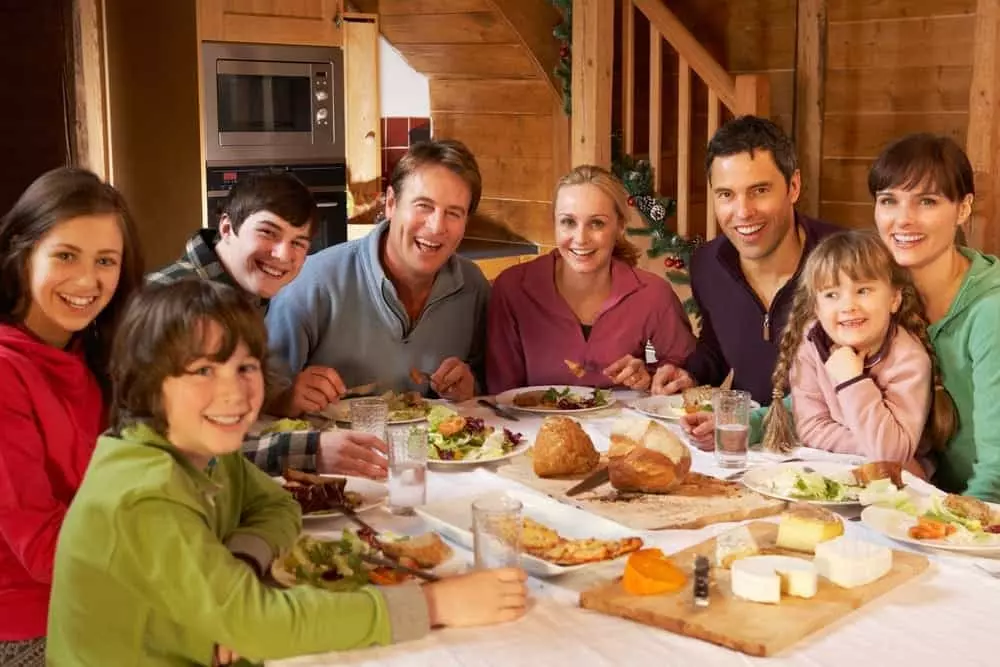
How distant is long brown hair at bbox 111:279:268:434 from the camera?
157 cm

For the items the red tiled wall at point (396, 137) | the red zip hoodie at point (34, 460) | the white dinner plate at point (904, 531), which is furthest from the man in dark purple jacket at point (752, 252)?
the red tiled wall at point (396, 137)

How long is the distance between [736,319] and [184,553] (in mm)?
2041

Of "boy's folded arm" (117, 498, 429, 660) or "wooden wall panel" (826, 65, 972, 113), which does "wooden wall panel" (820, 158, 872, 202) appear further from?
"boy's folded arm" (117, 498, 429, 660)

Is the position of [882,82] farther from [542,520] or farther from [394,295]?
[542,520]

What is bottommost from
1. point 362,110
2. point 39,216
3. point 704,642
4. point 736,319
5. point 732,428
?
point 704,642

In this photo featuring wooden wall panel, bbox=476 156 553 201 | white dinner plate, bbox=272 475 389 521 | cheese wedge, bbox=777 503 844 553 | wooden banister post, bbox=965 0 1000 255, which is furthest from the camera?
wooden wall panel, bbox=476 156 553 201

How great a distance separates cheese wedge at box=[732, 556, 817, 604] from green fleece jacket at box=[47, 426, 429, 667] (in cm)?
Result: 43

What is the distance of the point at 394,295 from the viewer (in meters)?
3.11

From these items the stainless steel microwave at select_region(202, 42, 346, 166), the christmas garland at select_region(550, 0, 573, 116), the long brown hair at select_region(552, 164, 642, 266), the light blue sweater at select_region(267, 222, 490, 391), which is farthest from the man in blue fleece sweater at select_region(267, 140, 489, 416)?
the christmas garland at select_region(550, 0, 573, 116)

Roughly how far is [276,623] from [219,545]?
0.41ft

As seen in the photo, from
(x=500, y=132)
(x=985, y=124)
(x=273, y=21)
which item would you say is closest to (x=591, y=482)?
(x=985, y=124)

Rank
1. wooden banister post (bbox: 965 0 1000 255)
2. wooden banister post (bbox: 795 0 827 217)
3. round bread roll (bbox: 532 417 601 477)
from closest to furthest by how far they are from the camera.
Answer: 1. round bread roll (bbox: 532 417 601 477)
2. wooden banister post (bbox: 965 0 1000 255)
3. wooden banister post (bbox: 795 0 827 217)

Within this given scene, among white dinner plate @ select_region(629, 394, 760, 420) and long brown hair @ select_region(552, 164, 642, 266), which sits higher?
long brown hair @ select_region(552, 164, 642, 266)

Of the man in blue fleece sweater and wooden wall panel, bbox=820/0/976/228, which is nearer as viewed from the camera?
the man in blue fleece sweater
